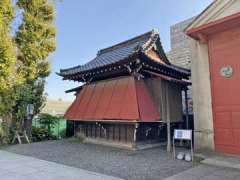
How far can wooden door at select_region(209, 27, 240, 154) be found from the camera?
570cm

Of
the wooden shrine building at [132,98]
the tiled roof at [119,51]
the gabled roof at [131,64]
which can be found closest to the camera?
the wooden shrine building at [132,98]

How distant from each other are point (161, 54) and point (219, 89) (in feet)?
13.2

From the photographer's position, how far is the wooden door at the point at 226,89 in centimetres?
570

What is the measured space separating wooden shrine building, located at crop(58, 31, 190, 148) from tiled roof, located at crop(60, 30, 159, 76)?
1.9 inches

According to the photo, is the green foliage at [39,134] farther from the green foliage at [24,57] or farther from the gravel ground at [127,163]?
the gravel ground at [127,163]

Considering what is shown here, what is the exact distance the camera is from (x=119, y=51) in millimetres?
10062

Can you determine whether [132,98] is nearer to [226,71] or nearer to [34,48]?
[226,71]

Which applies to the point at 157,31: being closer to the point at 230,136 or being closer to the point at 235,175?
the point at 230,136

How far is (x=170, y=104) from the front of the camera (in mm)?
8055

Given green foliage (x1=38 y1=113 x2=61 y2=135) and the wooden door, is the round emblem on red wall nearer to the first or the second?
the wooden door

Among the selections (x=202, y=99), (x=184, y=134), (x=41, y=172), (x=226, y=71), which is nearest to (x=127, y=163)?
(x=184, y=134)

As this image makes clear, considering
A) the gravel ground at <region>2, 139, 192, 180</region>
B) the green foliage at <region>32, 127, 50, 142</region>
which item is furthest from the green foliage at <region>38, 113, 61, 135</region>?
the gravel ground at <region>2, 139, 192, 180</region>

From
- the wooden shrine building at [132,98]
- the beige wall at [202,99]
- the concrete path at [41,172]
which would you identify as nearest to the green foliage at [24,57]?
the wooden shrine building at [132,98]

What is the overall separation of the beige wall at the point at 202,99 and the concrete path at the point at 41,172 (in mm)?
3448
